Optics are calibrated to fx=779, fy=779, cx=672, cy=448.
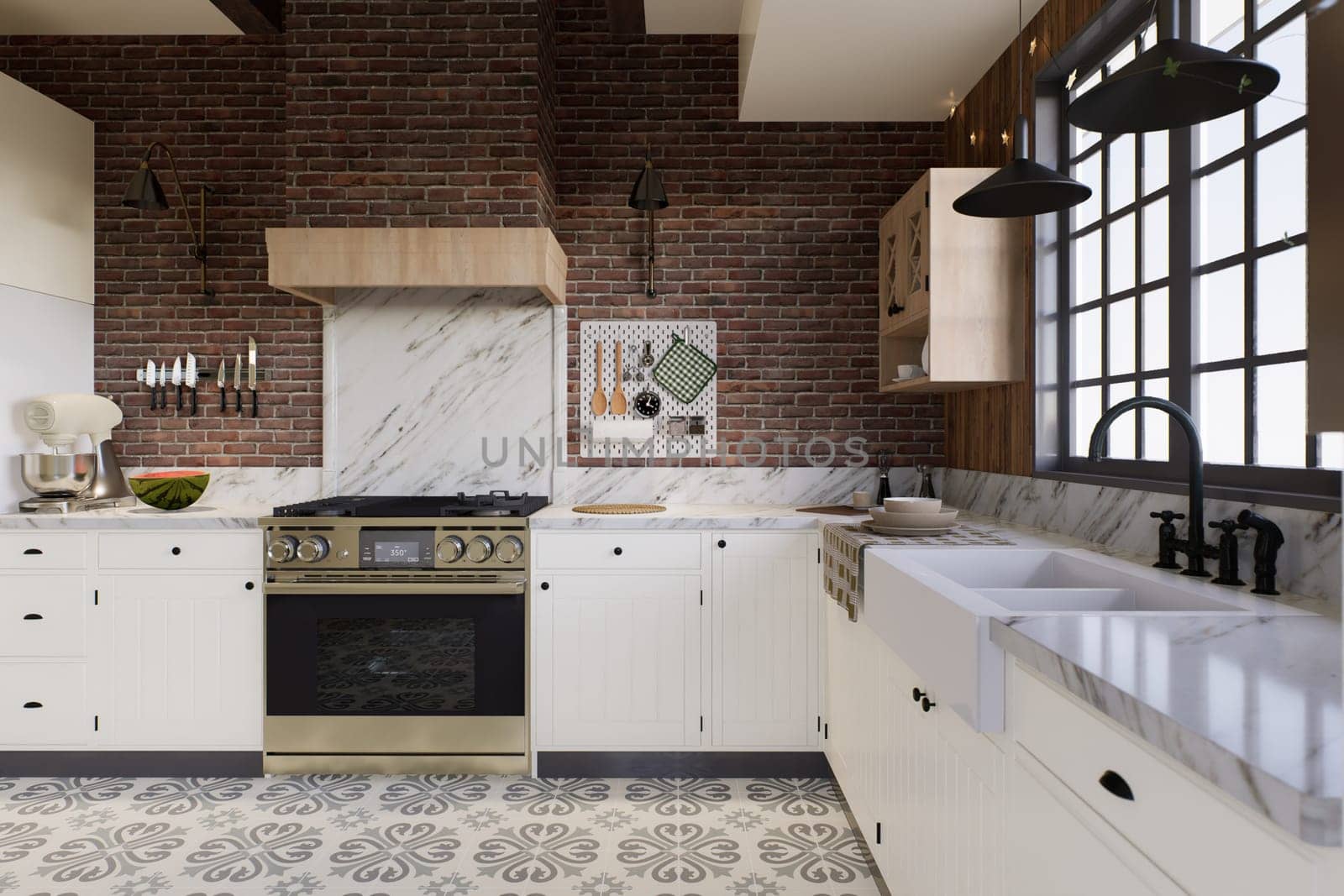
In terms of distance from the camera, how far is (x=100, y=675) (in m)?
2.94

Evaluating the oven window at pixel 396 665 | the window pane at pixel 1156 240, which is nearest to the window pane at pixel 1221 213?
the window pane at pixel 1156 240

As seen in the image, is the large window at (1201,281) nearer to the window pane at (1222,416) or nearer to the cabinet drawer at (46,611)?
the window pane at (1222,416)

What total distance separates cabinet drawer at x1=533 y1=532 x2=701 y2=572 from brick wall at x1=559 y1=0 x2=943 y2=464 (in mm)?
813

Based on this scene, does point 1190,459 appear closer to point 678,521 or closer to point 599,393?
point 678,521

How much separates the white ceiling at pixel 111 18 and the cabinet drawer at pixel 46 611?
2.41m

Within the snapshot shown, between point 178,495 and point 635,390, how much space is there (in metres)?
1.93

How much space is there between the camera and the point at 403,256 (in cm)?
300

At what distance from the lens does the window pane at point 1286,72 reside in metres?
1.66

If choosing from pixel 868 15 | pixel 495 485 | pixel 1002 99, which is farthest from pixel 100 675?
pixel 1002 99

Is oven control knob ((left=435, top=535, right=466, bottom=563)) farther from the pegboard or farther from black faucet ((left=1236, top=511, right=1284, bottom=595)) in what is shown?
black faucet ((left=1236, top=511, right=1284, bottom=595))

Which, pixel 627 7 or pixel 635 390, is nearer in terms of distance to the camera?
pixel 627 7

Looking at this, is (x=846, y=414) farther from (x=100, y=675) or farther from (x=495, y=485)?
(x=100, y=675)

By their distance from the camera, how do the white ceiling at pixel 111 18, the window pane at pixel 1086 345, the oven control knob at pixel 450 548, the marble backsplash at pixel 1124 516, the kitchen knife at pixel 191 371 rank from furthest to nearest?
the kitchen knife at pixel 191 371, the white ceiling at pixel 111 18, the oven control knob at pixel 450 548, the window pane at pixel 1086 345, the marble backsplash at pixel 1124 516

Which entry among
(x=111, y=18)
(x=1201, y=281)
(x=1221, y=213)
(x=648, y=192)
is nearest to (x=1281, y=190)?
(x=1221, y=213)
